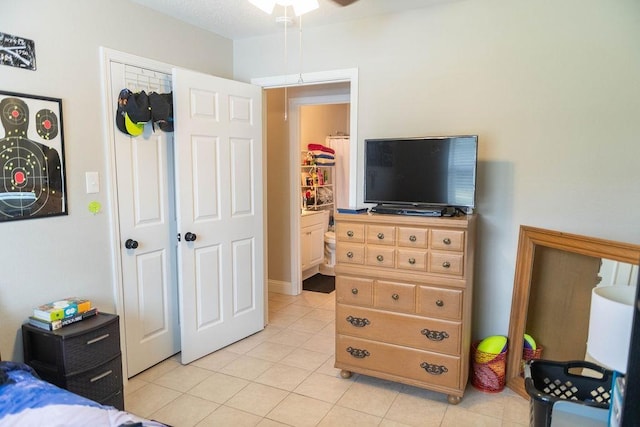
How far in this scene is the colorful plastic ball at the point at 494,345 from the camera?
269 centimetres

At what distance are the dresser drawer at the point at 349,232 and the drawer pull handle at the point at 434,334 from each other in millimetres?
676

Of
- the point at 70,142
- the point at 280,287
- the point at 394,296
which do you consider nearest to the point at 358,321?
the point at 394,296

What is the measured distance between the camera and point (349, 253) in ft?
8.95

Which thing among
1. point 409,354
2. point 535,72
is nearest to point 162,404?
point 409,354

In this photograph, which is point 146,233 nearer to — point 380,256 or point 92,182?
point 92,182

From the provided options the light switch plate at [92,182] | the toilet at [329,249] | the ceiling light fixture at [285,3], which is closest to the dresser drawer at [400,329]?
the light switch plate at [92,182]

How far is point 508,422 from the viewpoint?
2.36 m

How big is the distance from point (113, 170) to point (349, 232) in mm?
1544

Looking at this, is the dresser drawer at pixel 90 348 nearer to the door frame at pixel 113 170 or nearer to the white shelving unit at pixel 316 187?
the door frame at pixel 113 170

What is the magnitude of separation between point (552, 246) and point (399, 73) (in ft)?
5.00

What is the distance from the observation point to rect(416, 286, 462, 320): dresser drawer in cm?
246

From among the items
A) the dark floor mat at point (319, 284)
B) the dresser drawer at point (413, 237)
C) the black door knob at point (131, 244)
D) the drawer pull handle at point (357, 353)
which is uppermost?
the dresser drawer at point (413, 237)

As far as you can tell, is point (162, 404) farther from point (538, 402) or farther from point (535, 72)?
point (535, 72)

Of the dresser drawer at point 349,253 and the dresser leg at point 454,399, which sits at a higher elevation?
the dresser drawer at point 349,253
